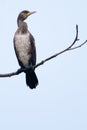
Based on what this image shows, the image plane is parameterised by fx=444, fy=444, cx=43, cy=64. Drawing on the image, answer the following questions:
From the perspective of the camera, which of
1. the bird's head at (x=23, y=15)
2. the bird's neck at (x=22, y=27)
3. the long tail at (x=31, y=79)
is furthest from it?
the bird's head at (x=23, y=15)

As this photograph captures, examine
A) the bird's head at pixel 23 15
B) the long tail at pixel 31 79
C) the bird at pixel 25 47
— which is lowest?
the long tail at pixel 31 79

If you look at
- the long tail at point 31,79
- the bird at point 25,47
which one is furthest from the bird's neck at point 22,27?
the long tail at point 31,79

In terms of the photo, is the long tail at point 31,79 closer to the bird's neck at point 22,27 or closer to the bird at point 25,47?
the bird at point 25,47

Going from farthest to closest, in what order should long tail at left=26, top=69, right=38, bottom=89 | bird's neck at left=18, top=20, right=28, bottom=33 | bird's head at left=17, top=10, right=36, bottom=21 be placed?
bird's head at left=17, top=10, right=36, bottom=21 < bird's neck at left=18, top=20, right=28, bottom=33 < long tail at left=26, top=69, right=38, bottom=89

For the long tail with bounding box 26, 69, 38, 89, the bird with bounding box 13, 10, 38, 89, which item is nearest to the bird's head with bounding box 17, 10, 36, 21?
the bird with bounding box 13, 10, 38, 89

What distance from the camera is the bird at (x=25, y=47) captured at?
7.25m

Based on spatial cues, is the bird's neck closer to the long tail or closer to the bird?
the bird

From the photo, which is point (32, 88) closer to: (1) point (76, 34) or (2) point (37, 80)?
(2) point (37, 80)

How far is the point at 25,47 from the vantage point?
24.2ft

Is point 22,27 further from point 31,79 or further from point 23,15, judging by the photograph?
point 31,79

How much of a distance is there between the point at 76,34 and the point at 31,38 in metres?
2.43

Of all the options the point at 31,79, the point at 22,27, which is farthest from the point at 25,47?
the point at 31,79

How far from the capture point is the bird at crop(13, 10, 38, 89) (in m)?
7.25

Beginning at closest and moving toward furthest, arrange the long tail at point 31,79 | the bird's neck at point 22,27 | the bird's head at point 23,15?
the long tail at point 31,79, the bird's neck at point 22,27, the bird's head at point 23,15
